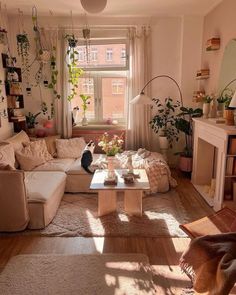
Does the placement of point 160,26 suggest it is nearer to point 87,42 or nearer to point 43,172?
point 87,42

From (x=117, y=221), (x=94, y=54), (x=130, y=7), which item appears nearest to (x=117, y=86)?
(x=94, y=54)

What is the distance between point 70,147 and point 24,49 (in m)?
1.89

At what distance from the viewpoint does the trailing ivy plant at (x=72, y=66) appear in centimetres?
441

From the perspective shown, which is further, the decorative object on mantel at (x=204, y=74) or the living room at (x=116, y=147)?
the decorative object on mantel at (x=204, y=74)

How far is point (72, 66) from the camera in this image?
4512 mm

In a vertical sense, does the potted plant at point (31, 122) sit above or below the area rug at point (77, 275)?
above

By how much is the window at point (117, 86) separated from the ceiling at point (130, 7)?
3.71 ft

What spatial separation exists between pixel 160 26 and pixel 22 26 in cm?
240

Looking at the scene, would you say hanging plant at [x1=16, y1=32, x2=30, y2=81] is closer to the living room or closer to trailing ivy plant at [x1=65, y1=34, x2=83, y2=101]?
the living room

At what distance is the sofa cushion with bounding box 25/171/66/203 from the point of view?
2729 mm

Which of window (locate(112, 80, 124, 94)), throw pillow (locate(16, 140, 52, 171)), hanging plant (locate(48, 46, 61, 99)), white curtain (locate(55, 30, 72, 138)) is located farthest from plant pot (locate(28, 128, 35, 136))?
window (locate(112, 80, 124, 94))

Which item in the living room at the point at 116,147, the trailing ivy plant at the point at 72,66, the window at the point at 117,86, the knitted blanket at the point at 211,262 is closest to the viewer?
the knitted blanket at the point at 211,262

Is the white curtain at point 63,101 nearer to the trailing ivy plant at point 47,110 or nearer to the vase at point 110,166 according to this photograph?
the trailing ivy plant at point 47,110

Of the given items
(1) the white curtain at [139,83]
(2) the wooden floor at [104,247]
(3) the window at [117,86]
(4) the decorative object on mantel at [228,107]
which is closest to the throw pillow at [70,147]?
(1) the white curtain at [139,83]
